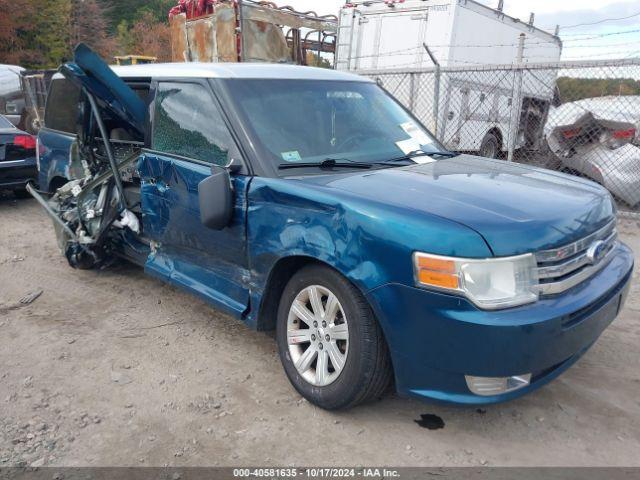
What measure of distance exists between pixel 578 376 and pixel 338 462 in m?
1.72

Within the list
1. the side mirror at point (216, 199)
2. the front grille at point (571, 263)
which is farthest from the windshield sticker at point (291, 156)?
the front grille at point (571, 263)

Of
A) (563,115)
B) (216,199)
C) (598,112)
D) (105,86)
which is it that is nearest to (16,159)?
(105,86)

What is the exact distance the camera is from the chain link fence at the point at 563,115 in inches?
284

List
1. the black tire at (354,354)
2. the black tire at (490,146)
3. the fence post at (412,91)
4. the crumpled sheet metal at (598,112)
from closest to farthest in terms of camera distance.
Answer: the black tire at (354,354)
the crumpled sheet metal at (598,112)
the fence post at (412,91)
the black tire at (490,146)

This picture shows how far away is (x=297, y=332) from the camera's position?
3.06m

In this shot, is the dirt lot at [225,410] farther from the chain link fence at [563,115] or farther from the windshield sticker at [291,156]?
the chain link fence at [563,115]

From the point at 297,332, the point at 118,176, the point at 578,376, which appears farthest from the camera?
the point at 118,176

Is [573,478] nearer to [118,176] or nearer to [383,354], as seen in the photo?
[383,354]

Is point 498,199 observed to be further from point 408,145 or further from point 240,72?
point 240,72

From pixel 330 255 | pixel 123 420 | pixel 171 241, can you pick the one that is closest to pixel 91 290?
pixel 171 241

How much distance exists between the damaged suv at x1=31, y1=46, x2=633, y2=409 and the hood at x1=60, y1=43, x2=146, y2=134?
0.04ft

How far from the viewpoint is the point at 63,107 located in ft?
17.8

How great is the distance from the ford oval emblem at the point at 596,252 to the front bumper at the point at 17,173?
7.26 meters

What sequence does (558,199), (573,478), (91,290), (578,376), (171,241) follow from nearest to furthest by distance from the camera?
(573,478) → (558,199) → (578,376) → (171,241) → (91,290)
